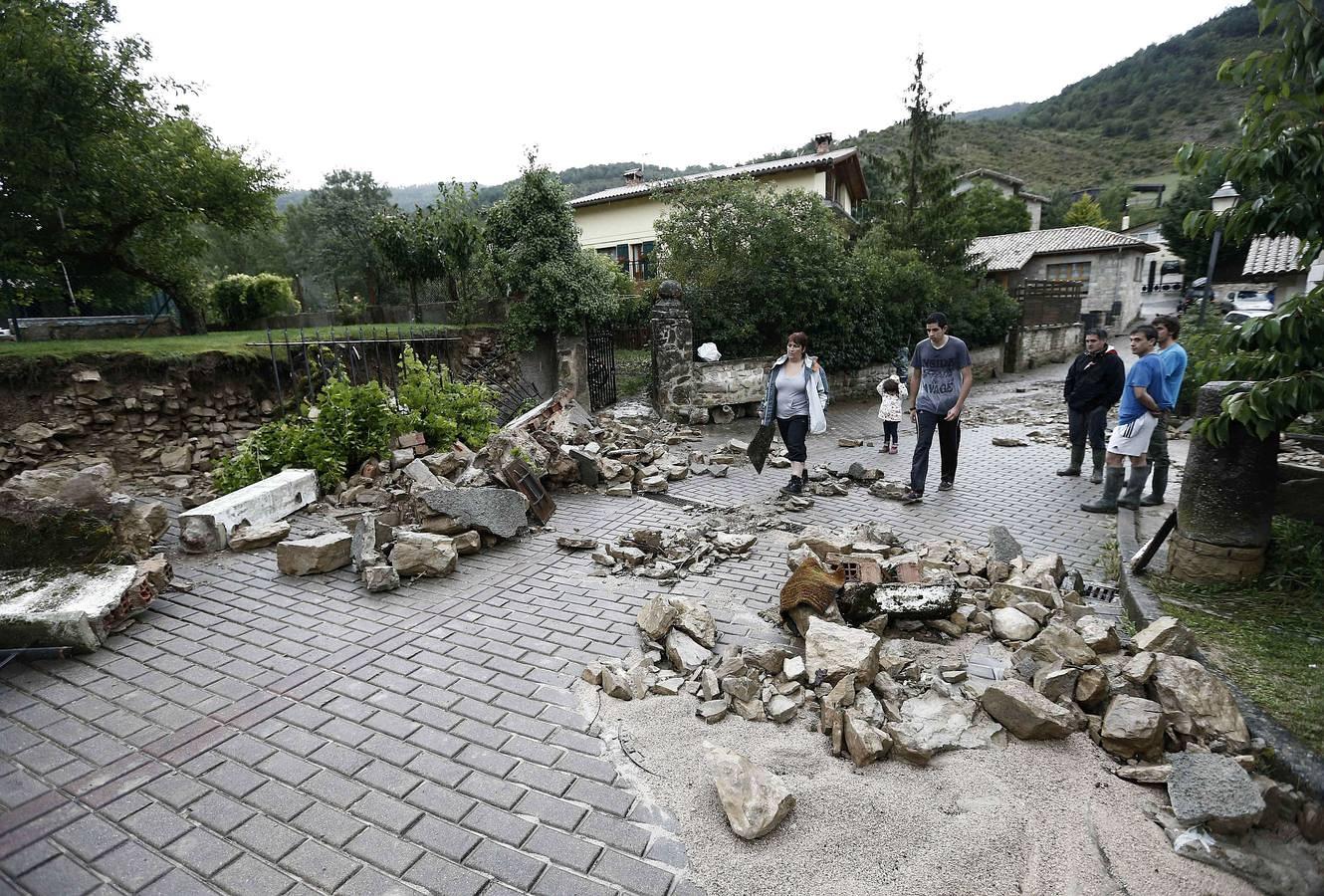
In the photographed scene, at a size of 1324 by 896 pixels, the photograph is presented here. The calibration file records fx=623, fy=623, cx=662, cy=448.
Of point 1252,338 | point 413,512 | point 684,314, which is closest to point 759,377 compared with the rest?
point 684,314

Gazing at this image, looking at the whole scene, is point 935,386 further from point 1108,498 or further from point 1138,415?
point 1108,498

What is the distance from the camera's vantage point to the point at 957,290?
65.5ft

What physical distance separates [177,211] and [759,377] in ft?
40.1

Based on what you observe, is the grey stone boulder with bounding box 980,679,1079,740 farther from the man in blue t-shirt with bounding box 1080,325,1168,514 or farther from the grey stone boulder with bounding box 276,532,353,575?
the grey stone boulder with bounding box 276,532,353,575

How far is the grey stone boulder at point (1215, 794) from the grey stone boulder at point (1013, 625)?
1.17m

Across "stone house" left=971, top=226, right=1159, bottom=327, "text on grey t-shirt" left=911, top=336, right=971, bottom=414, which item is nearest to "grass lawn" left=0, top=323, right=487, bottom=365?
"text on grey t-shirt" left=911, top=336, right=971, bottom=414

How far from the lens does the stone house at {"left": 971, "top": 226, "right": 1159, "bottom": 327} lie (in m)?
34.6

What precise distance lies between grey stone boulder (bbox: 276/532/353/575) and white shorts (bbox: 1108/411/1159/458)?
7333 millimetres

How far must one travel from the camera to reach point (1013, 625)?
3834 millimetres

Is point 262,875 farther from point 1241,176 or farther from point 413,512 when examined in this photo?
point 1241,176

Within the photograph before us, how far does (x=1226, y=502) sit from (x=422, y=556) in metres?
5.87

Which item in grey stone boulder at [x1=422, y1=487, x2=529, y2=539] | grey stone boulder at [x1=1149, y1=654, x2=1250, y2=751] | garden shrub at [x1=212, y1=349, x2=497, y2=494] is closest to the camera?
grey stone boulder at [x1=1149, y1=654, x2=1250, y2=751]

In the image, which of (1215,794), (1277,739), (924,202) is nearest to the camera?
(1215,794)

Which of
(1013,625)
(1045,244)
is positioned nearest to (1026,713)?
(1013,625)
